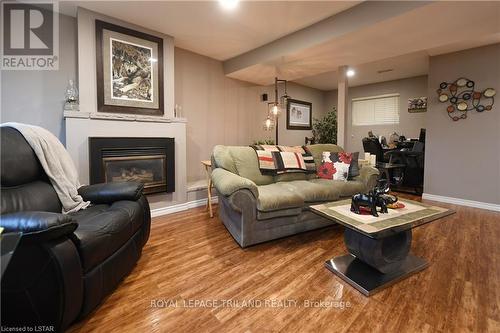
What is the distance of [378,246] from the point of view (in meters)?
1.65

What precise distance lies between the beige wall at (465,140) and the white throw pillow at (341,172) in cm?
212

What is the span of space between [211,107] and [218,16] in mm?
1602

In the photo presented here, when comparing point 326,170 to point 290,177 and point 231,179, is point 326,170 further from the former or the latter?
point 231,179

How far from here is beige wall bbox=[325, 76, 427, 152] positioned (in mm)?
5258

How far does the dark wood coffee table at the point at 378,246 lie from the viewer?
1.57 metres

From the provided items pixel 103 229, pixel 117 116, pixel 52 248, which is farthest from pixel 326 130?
pixel 52 248

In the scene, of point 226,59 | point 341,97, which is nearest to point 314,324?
point 341,97

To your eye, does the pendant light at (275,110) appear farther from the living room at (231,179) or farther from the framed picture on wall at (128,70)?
the framed picture on wall at (128,70)

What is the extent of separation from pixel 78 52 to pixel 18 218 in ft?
7.44

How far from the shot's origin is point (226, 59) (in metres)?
4.05

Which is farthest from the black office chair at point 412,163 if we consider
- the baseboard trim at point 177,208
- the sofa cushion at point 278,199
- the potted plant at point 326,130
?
the baseboard trim at point 177,208

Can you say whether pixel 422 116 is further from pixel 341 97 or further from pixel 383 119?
pixel 341 97

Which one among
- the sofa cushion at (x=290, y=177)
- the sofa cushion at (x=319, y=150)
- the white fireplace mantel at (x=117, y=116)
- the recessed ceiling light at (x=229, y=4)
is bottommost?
the sofa cushion at (x=290, y=177)

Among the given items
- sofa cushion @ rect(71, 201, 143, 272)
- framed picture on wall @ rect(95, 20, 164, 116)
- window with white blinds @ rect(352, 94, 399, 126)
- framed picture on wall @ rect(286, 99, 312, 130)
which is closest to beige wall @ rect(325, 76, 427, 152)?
window with white blinds @ rect(352, 94, 399, 126)
